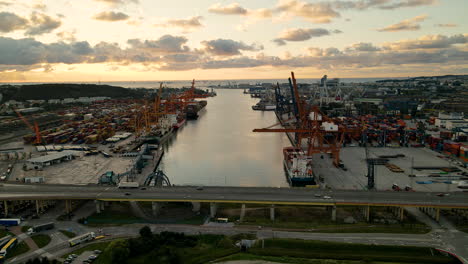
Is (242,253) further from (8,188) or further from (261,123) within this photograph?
(261,123)

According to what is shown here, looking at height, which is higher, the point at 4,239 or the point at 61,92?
the point at 61,92

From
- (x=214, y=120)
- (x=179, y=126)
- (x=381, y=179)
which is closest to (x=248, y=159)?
(x=381, y=179)

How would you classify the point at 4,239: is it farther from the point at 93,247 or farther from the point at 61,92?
the point at 61,92

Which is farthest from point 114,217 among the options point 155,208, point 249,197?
point 249,197

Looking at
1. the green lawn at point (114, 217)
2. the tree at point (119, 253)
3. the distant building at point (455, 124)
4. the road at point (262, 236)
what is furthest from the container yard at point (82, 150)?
the distant building at point (455, 124)

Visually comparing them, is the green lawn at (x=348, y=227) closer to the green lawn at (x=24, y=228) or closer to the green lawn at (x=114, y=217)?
the green lawn at (x=114, y=217)

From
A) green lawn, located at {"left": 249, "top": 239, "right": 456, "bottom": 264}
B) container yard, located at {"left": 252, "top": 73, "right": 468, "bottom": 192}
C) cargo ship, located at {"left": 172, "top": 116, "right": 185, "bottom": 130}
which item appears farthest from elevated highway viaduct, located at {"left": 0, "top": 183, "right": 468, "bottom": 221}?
cargo ship, located at {"left": 172, "top": 116, "right": 185, "bottom": 130}
